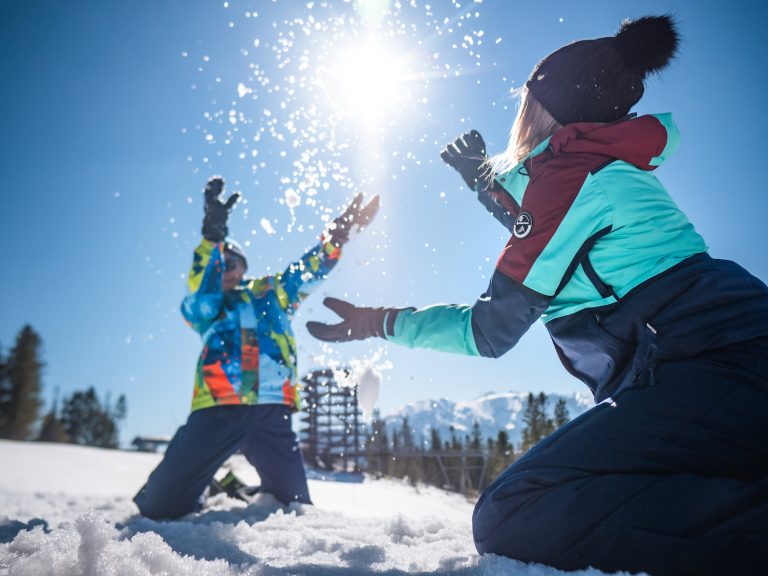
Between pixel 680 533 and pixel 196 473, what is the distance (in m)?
3.66

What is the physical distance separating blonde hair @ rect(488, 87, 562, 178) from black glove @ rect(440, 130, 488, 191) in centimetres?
76

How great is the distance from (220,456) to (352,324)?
2510 millimetres

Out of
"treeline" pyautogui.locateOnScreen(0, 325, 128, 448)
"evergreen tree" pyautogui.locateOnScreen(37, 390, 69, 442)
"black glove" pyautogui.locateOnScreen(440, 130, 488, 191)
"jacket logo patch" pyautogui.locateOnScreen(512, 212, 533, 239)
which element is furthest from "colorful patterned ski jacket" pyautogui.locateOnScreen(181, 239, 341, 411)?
"evergreen tree" pyautogui.locateOnScreen(37, 390, 69, 442)

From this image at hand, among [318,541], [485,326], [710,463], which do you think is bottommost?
[318,541]

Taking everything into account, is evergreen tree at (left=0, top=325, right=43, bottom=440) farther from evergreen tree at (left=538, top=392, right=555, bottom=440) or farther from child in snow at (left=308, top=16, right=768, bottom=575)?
child in snow at (left=308, top=16, right=768, bottom=575)

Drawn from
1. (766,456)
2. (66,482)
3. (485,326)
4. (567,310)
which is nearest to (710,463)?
(766,456)

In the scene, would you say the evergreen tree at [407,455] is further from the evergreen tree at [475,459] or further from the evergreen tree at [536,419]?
the evergreen tree at [536,419]

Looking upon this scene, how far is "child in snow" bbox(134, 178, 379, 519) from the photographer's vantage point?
3.88 m

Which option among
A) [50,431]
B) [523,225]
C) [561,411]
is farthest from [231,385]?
[50,431]

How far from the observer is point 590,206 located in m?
1.71

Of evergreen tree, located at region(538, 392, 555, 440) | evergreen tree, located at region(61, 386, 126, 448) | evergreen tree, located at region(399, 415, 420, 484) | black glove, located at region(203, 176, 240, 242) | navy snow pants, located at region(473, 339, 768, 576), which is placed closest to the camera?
navy snow pants, located at region(473, 339, 768, 576)

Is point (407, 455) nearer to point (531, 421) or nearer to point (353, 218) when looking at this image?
point (531, 421)

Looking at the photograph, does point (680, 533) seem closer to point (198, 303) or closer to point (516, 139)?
point (516, 139)

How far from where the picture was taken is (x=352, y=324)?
7.46ft
